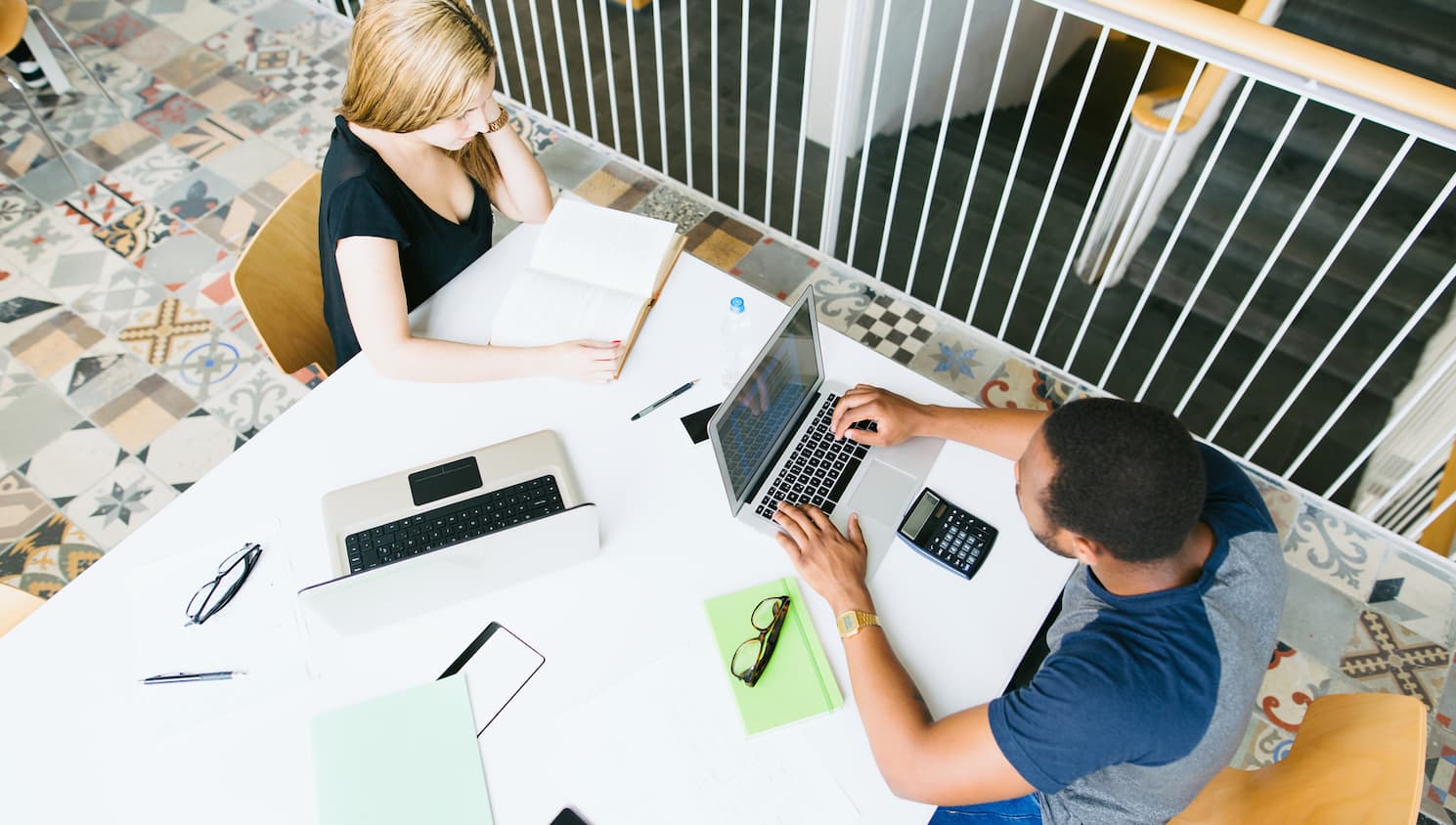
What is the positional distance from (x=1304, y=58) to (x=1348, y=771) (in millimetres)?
1236

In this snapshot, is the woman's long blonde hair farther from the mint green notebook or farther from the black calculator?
the black calculator

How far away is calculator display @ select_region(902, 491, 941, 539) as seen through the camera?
1.44 meters

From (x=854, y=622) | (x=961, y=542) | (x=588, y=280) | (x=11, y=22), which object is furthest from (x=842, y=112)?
(x=11, y=22)

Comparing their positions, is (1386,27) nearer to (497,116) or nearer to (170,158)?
(497,116)

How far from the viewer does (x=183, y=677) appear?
127 centimetres

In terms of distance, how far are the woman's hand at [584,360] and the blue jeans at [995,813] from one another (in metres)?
0.92

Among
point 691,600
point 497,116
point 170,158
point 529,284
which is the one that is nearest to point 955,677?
point 691,600

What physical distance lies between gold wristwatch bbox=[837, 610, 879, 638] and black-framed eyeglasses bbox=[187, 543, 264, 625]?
3.06 feet

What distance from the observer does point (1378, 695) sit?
1.25 m

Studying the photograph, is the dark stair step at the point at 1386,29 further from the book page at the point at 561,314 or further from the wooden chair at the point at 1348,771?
the book page at the point at 561,314

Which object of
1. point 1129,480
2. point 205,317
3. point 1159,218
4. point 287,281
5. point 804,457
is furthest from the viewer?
point 1159,218

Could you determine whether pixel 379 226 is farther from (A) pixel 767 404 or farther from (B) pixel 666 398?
(A) pixel 767 404

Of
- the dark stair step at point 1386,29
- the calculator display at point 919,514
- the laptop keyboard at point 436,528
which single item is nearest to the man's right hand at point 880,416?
the calculator display at point 919,514

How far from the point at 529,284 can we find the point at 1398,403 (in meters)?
2.67
